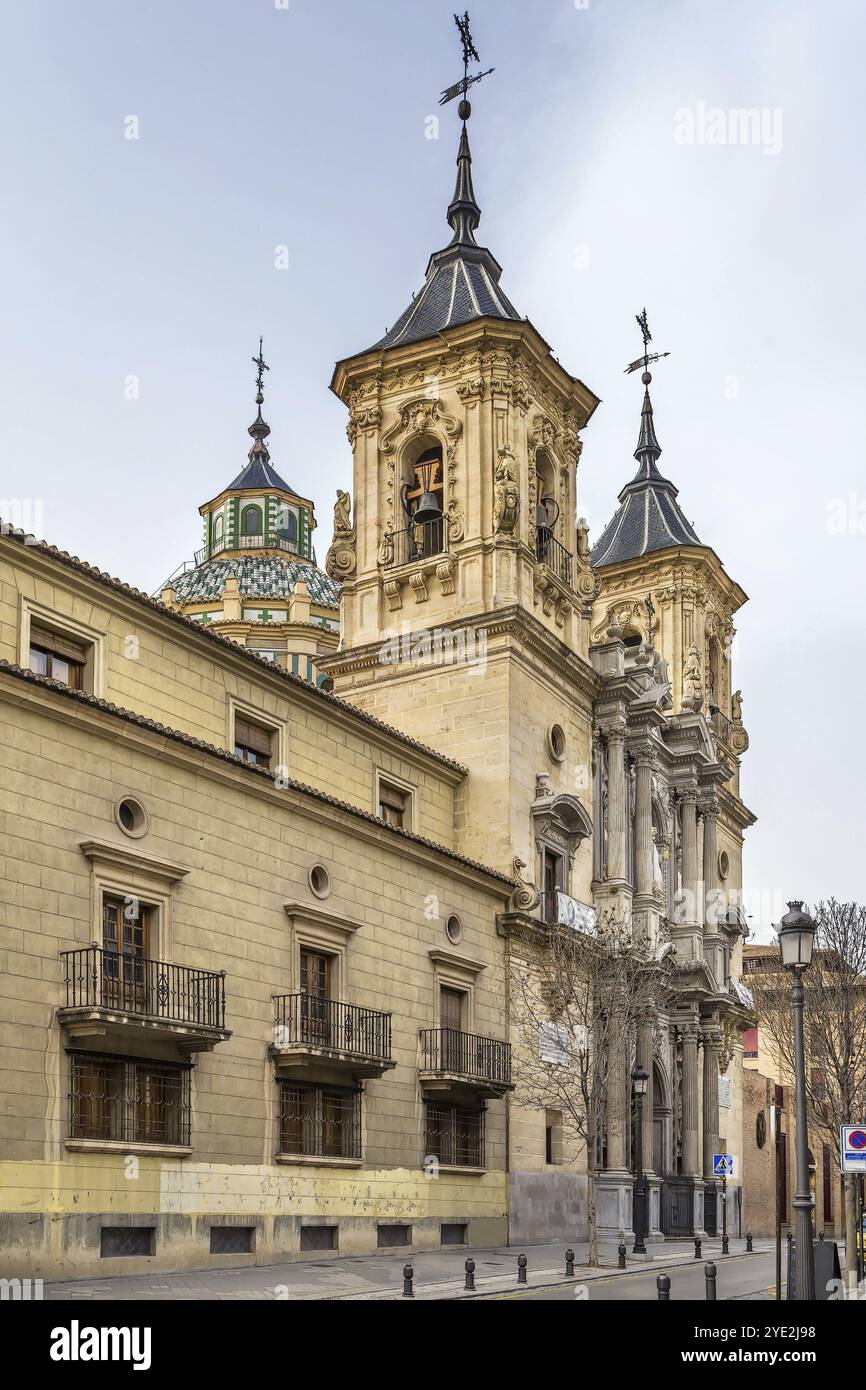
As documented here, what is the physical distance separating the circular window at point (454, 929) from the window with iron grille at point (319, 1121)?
5011 millimetres

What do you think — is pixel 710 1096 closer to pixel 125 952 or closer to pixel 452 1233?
pixel 452 1233

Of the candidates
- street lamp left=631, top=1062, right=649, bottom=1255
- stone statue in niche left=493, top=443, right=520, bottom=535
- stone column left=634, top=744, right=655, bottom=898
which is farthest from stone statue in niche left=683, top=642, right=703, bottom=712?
stone statue in niche left=493, top=443, right=520, bottom=535

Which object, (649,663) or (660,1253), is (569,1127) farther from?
(649,663)

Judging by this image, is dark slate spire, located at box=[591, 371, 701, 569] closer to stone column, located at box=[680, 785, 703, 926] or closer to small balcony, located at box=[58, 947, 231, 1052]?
stone column, located at box=[680, 785, 703, 926]

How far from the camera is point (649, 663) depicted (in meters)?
48.2

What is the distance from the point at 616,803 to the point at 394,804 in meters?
9.70

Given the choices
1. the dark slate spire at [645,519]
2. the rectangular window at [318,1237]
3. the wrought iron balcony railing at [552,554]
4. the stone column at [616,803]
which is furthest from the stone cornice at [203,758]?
the dark slate spire at [645,519]

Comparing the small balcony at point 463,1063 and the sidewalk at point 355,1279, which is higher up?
the small balcony at point 463,1063

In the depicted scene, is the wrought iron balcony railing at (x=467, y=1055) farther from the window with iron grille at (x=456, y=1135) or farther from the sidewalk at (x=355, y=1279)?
the sidewalk at (x=355, y=1279)

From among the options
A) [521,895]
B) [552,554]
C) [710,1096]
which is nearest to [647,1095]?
[710,1096]

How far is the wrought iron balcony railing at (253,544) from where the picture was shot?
8050cm

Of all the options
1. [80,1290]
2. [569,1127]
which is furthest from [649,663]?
[80,1290]

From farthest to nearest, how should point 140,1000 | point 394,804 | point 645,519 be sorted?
1. point 645,519
2. point 394,804
3. point 140,1000

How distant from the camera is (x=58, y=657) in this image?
27.2m
